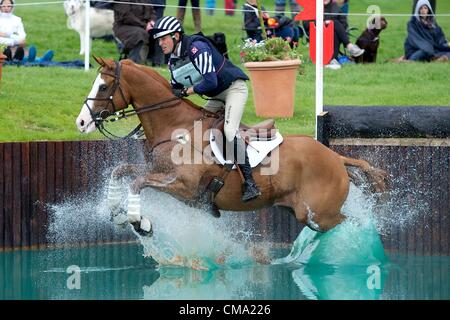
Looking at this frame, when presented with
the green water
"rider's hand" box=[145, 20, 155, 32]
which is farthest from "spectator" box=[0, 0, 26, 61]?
the green water

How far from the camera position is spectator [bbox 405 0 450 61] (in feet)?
70.7

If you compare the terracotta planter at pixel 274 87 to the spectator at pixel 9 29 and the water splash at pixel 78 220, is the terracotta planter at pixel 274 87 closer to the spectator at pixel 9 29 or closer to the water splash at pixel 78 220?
the water splash at pixel 78 220

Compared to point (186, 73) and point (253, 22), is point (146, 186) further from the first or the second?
point (253, 22)

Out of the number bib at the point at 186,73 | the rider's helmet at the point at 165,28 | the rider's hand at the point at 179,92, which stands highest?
the rider's helmet at the point at 165,28

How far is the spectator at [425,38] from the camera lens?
21.6 metres

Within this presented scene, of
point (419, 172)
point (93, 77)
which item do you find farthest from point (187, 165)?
point (93, 77)

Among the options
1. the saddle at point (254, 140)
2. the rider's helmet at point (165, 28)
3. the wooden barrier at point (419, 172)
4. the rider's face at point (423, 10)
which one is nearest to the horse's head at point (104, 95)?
the rider's helmet at point (165, 28)

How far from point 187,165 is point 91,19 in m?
11.2

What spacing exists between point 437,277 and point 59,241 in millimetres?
4349

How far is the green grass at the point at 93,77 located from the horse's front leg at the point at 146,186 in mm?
3674

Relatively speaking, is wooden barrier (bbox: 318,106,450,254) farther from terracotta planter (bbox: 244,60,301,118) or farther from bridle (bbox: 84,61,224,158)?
terracotta planter (bbox: 244,60,301,118)

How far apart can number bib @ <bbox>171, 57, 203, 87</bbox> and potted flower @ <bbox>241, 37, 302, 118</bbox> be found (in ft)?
15.5

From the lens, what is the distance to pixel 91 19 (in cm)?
2256

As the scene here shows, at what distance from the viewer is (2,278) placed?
12.4 m
